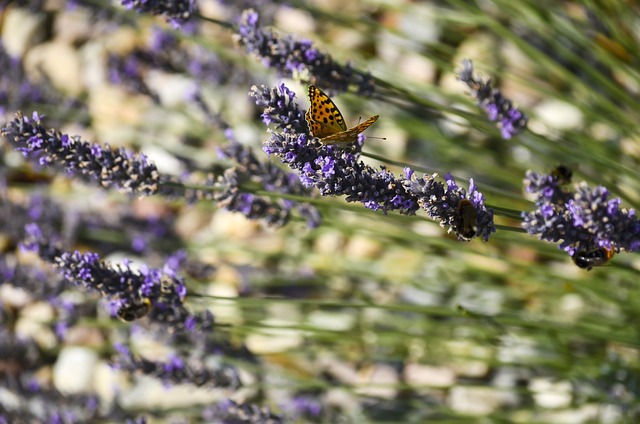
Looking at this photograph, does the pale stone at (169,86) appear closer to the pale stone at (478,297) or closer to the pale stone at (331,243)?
the pale stone at (331,243)

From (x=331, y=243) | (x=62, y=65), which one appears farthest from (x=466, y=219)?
(x=62, y=65)

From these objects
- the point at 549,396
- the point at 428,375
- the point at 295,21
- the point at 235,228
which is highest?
the point at 295,21

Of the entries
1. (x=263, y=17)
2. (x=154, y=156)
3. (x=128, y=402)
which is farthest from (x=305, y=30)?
(x=128, y=402)

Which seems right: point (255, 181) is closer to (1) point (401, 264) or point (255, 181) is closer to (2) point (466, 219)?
(2) point (466, 219)

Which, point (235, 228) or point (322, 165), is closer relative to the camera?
point (322, 165)

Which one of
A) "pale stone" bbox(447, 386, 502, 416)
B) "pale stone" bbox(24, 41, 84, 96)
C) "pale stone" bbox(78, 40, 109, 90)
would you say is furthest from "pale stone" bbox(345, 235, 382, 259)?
"pale stone" bbox(24, 41, 84, 96)

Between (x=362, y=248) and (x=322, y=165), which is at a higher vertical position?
(x=362, y=248)

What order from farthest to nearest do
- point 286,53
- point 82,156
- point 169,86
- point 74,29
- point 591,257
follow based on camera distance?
1. point 74,29
2. point 169,86
3. point 286,53
4. point 82,156
5. point 591,257
